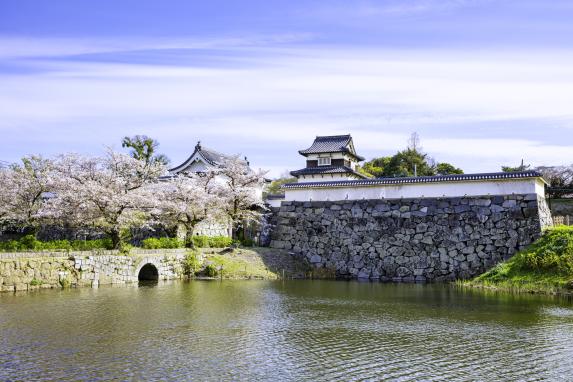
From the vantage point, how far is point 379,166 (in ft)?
175

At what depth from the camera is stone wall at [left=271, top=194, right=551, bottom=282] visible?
26531 millimetres

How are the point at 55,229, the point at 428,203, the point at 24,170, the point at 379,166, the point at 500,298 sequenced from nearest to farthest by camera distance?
1. the point at 500,298
2. the point at 428,203
3. the point at 24,170
4. the point at 55,229
5. the point at 379,166

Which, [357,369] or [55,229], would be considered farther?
[55,229]

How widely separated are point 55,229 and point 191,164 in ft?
32.8

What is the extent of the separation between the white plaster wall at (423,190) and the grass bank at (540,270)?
249 cm

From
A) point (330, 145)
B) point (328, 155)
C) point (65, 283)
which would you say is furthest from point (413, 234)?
point (65, 283)

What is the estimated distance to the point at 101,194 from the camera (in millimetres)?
24031

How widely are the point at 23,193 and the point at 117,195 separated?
8191 millimetres

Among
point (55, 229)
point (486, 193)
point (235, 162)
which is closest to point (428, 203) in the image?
point (486, 193)

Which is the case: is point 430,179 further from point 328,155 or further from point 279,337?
point 279,337

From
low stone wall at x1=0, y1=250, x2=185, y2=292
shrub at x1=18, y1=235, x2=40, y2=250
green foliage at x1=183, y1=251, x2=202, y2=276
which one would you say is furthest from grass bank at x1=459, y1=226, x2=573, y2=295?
shrub at x1=18, y1=235, x2=40, y2=250

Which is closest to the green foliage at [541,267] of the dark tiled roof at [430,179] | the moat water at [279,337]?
the moat water at [279,337]

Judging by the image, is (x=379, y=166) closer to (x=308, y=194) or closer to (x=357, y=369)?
(x=308, y=194)

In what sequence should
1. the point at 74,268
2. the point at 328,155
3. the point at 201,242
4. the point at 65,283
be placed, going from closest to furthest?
the point at 65,283 → the point at 74,268 → the point at 201,242 → the point at 328,155
